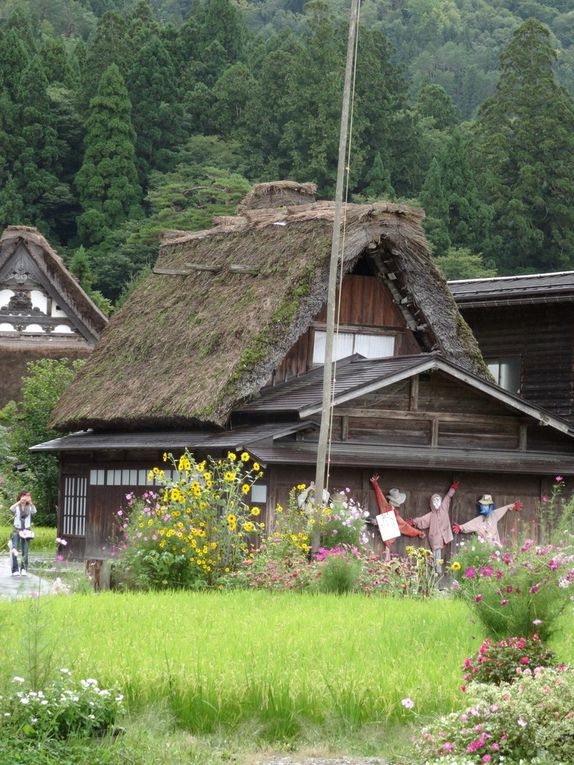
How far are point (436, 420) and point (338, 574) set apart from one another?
330 inches

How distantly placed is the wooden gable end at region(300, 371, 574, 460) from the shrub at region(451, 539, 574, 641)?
38.1 ft

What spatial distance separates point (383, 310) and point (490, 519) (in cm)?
439

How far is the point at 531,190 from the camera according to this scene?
221 ft

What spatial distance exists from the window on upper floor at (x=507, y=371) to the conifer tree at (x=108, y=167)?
118ft

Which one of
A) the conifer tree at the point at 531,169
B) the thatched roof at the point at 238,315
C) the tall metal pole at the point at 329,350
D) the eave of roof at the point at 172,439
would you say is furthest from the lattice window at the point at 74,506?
the conifer tree at the point at 531,169

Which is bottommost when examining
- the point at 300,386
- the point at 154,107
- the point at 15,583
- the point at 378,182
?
the point at 15,583

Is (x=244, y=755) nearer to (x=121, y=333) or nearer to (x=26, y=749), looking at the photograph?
(x=26, y=749)

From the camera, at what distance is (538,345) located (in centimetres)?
2944

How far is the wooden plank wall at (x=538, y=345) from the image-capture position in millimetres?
28766

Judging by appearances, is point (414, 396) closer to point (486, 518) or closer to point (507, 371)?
point (486, 518)

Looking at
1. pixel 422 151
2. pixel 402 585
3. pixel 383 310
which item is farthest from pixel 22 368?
pixel 422 151

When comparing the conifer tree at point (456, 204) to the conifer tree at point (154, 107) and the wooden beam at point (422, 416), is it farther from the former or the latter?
the wooden beam at point (422, 416)

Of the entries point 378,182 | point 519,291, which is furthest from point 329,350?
point 378,182

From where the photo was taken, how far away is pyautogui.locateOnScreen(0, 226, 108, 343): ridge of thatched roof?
40500mm
